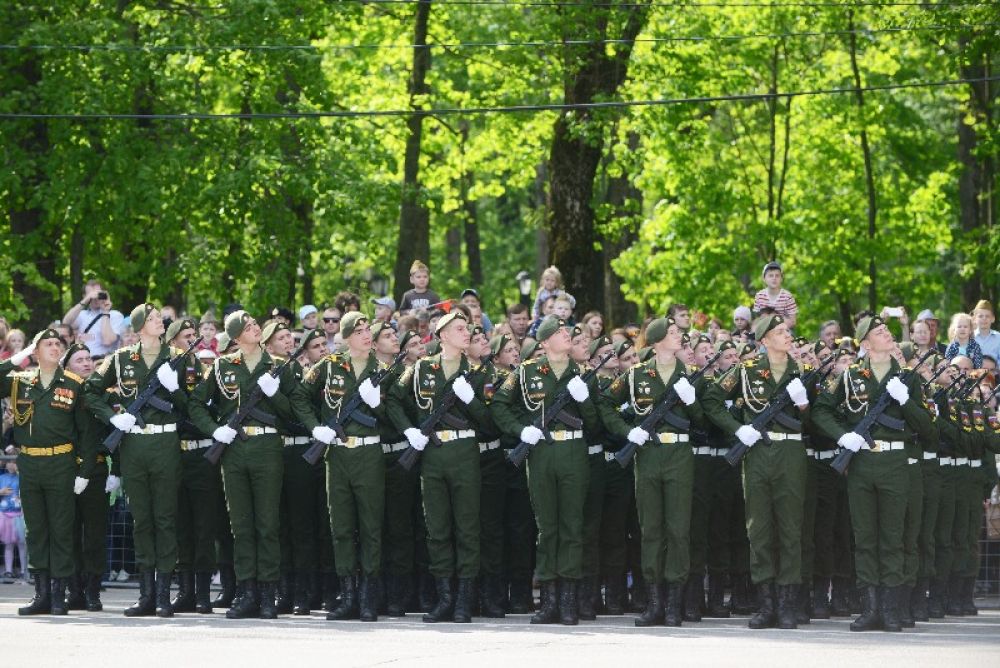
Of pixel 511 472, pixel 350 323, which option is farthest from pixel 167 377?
pixel 511 472

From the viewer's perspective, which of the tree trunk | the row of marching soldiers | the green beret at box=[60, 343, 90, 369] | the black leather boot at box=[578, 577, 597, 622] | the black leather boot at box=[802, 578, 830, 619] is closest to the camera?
the row of marching soldiers

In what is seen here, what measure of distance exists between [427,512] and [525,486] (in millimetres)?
867

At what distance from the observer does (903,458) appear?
14133 mm

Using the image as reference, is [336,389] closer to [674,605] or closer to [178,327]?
[178,327]

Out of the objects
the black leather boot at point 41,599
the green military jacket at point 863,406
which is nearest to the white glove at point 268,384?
the black leather boot at point 41,599

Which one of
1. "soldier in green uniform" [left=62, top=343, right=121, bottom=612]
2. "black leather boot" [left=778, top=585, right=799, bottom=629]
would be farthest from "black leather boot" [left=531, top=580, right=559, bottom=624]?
"soldier in green uniform" [left=62, top=343, right=121, bottom=612]

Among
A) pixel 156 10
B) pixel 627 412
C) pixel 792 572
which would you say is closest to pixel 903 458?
pixel 792 572

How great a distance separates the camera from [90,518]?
51.0ft

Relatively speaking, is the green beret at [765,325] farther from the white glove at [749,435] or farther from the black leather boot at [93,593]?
the black leather boot at [93,593]

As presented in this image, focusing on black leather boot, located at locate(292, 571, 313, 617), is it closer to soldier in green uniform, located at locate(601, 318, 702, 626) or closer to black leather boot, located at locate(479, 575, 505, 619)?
black leather boot, located at locate(479, 575, 505, 619)

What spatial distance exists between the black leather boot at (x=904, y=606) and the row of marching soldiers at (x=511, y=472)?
29 millimetres

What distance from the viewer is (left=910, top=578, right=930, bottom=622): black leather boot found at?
15.0 metres

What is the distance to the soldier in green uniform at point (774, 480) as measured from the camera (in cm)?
1416

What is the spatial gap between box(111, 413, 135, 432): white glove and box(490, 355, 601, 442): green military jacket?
2596 millimetres
